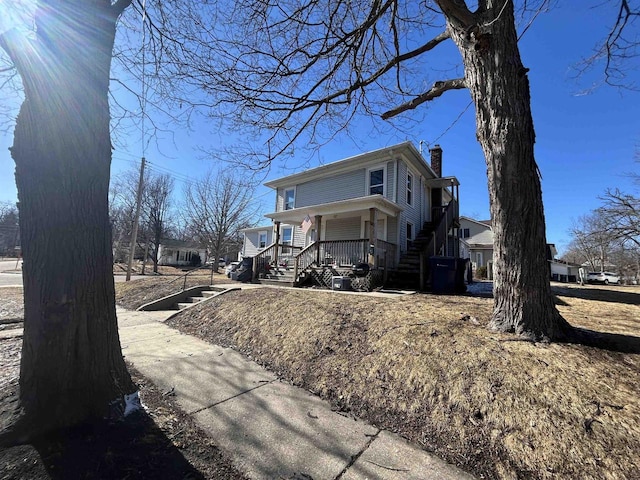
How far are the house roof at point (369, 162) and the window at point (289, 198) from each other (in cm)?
43


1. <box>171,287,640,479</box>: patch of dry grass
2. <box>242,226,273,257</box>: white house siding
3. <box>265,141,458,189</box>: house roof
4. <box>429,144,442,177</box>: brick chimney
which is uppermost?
<box>429,144,442,177</box>: brick chimney

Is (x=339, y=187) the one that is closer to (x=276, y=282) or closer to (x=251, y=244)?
(x=276, y=282)

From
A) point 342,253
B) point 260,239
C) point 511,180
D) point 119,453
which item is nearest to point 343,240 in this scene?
point 342,253

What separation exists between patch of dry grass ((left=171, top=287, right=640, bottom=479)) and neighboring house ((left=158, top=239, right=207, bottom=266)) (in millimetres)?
46367

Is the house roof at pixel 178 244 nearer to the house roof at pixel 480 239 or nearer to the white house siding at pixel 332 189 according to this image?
the white house siding at pixel 332 189

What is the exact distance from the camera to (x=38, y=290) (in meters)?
2.32

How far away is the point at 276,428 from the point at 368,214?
11.6m

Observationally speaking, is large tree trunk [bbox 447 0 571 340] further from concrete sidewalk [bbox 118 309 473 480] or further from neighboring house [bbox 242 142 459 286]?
neighboring house [bbox 242 142 459 286]

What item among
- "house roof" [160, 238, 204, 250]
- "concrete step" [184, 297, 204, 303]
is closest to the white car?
"concrete step" [184, 297, 204, 303]

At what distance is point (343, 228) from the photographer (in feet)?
49.2

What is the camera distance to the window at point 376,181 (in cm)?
1363

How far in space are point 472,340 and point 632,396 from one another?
54.3 inches

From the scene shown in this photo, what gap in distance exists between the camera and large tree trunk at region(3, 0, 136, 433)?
2.32m

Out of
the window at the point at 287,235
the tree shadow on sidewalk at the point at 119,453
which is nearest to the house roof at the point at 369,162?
the window at the point at 287,235
